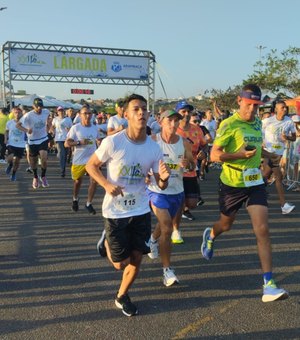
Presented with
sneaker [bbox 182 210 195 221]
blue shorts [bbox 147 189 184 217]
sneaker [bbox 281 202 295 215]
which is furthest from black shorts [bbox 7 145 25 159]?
blue shorts [bbox 147 189 184 217]

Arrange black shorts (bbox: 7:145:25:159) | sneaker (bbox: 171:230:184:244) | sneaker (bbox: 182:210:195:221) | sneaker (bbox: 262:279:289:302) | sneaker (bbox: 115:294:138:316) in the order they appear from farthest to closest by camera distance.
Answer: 1. black shorts (bbox: 7:145:25:159)
2. sneaker (bbox: 182:210:195:221)
3. sneaker (bbox: 171:230:184:244)
4. sneaker (bbox: 262:279:289:302)
5. sneaker (bbox: 115:294:138:316)

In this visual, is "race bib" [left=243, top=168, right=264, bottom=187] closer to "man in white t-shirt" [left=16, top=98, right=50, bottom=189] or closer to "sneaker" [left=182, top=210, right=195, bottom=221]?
"sneaker" [left=182, top=210, right=195, bottom=221]

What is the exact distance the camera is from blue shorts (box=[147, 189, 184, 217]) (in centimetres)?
443

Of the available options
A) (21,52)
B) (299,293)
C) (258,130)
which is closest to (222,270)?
(299,293)

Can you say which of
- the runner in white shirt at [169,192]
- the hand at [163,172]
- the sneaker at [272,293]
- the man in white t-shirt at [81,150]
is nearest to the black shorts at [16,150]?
the man in white t-shirt at [81,150]

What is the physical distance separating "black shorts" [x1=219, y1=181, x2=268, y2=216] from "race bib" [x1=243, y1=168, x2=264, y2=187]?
1.8 inches

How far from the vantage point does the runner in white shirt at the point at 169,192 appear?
13.9ft

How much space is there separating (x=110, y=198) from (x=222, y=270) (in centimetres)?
193

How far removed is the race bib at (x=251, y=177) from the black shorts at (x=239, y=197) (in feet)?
0.15

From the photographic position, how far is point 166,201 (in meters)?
4.47

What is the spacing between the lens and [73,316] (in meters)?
3.57

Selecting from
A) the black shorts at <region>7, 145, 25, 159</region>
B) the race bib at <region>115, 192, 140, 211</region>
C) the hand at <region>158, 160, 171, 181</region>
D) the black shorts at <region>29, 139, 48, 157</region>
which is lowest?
the black shorts at <region>7, 145, 25, 159</region>

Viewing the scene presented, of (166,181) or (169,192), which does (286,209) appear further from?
(166,181)

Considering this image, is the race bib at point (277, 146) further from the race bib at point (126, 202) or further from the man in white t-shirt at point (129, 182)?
the race bib at point (126, 202)
